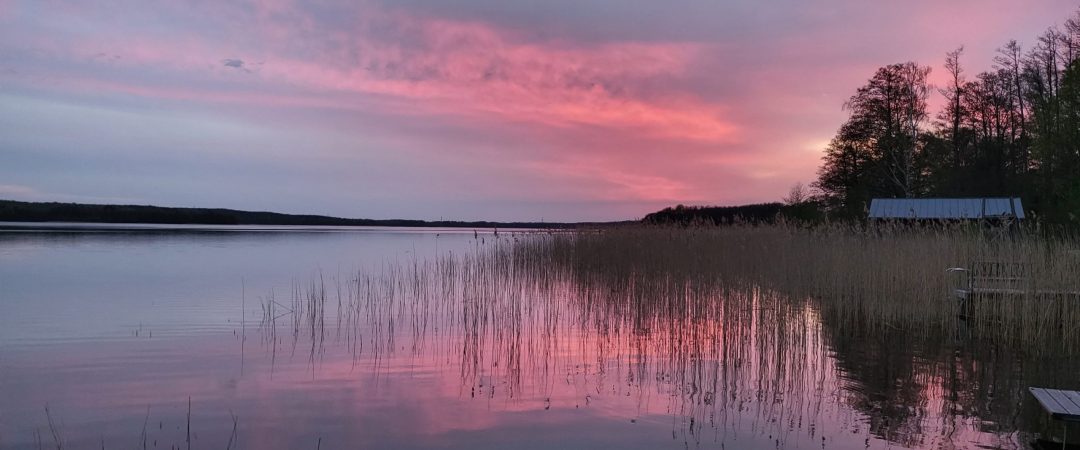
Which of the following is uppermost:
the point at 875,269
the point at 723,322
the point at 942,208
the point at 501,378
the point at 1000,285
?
the point at 942,208

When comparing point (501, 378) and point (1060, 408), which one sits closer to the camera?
point (1060, 408)

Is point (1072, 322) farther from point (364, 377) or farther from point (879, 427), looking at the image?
point (364, 377)

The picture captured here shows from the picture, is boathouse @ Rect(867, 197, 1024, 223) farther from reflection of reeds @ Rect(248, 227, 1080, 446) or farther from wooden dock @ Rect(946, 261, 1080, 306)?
wooden dock @ Rect(946, 261, 1080, 306)

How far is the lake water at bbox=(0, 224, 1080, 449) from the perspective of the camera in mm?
5188

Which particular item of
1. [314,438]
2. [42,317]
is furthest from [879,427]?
[42,317]

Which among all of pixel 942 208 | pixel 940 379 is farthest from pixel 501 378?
pixel 942 208

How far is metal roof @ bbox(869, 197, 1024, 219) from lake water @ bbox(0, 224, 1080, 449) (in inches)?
848

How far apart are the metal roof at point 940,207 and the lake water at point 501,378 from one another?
70.7ft

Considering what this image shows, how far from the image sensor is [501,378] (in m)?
6.96

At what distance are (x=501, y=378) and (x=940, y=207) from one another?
98.3ft

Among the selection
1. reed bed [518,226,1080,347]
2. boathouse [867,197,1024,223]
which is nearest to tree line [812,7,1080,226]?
boathouse [867,197,1024,223]

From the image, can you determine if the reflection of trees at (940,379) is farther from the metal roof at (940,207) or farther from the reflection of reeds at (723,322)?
the metal roof at (940,207)

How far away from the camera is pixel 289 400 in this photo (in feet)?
20.0

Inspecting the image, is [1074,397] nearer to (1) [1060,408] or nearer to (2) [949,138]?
(1) [1060,408]
